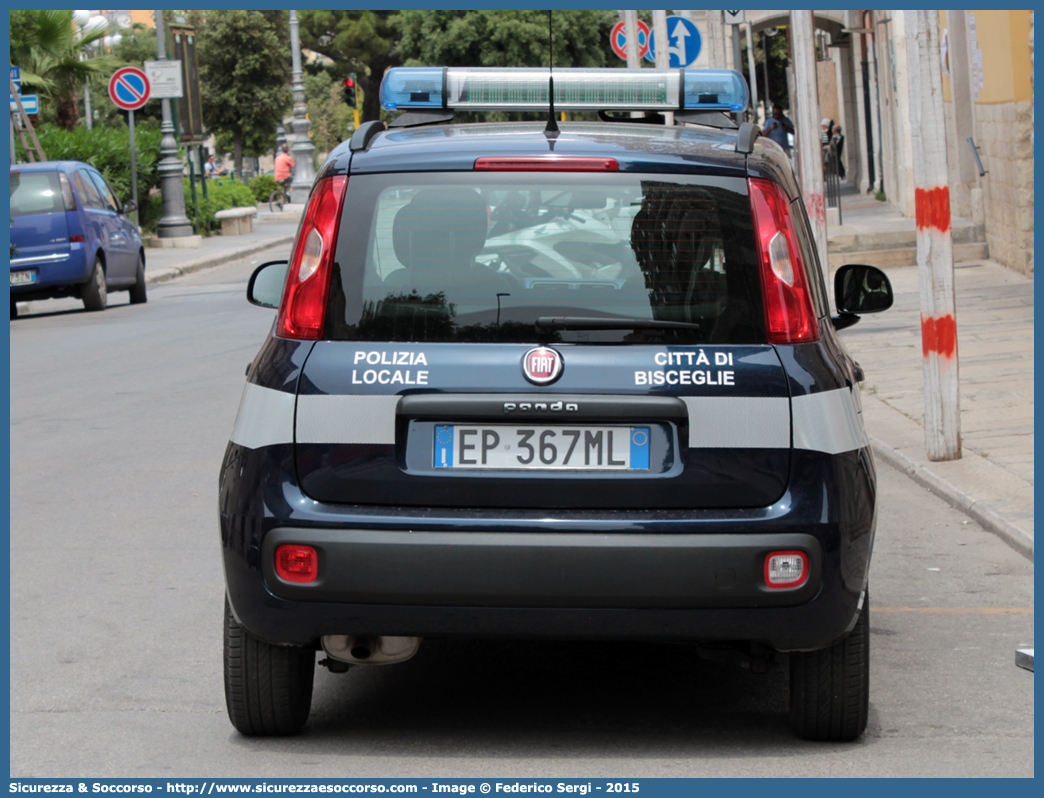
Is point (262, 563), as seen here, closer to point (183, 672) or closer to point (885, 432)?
point (183, 672)

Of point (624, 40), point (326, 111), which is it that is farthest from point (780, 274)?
point (326, 111)

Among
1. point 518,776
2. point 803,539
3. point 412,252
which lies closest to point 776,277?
point 803,539

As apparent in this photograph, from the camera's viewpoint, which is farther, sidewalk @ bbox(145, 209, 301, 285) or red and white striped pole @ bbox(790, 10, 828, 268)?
sidewalk @ bbox(145, 209, 301, 285)

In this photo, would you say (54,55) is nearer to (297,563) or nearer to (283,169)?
(283,169)

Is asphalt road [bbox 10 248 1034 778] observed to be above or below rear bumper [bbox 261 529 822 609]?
below

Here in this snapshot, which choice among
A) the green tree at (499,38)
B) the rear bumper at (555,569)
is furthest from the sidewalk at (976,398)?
the green tree at (499,38)

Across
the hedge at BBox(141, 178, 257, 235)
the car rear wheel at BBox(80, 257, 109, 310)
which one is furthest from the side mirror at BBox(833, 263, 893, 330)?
the hedge at BBox(141, 178, 257, 235)

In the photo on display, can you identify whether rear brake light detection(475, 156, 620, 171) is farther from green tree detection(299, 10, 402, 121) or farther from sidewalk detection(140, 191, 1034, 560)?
green tree detection(299, 10, 402, 121)

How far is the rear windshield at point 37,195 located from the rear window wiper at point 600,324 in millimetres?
15757

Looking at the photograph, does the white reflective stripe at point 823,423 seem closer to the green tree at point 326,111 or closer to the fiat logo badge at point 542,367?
the fiat logo badge at point 542,367

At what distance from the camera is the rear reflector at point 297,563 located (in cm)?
391

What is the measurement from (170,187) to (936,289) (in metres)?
24.3

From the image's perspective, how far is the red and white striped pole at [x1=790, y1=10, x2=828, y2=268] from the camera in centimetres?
1296

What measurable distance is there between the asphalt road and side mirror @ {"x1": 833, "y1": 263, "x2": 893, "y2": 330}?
3.74 feet
